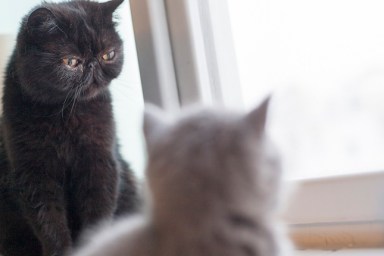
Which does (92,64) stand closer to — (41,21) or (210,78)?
(41,21)

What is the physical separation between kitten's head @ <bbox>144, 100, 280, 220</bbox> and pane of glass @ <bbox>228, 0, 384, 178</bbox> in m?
0.31

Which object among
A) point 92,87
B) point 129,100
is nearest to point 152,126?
point 92,87

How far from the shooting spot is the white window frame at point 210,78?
1.03 metres

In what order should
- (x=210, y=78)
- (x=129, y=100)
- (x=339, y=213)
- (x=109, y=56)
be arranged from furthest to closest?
(x=129, y=100) < (x=210, y=78) < (x=109, y=56) < (x=339, y=213)

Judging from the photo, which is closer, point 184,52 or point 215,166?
point 215,166

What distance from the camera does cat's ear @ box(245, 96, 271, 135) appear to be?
2.12 feet

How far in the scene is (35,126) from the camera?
112 cm

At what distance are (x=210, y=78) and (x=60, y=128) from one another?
386 millimetres

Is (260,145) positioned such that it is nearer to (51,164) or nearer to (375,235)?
(375,235)

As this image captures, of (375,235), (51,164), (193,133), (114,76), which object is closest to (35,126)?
(51,164)

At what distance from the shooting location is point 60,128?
113cm

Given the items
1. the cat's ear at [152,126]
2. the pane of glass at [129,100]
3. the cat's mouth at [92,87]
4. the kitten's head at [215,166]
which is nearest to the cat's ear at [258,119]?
the kitten's head at [215,166]

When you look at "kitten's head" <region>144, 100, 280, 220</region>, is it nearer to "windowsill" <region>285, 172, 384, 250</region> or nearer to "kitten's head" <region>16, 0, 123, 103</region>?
"windowsill" <region>285, 172, 384, 250</region>

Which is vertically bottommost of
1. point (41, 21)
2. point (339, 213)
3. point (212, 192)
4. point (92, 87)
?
point (339, 213)
